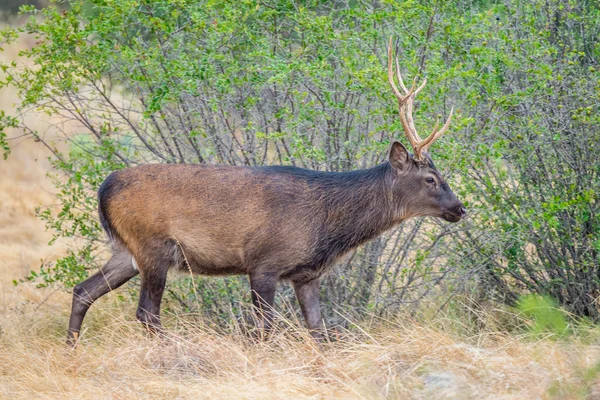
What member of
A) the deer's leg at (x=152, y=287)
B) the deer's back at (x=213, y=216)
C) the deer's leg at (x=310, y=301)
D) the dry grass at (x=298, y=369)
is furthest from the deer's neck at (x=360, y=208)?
the deer's leg at (x=152, y=287)

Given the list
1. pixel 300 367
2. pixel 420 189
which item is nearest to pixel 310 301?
pixel 420 189

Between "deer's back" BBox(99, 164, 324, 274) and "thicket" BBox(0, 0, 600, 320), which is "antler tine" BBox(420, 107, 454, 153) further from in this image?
"deer's back" BBox(99, 164, 324, 274)

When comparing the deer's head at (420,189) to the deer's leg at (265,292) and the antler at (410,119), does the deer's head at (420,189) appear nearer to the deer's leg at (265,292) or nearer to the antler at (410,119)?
the antler at (410,119)

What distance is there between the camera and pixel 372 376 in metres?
5.38

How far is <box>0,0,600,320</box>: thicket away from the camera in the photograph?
746 cm

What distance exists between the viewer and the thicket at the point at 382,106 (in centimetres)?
746

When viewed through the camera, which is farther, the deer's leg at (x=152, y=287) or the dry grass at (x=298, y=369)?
the deer's leg at (x=152, y=287)

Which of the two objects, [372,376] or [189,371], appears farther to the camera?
[189,371]

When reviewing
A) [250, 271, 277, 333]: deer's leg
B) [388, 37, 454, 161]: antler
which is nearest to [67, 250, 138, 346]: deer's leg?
[250, 271, 277, 333]: deer's leg

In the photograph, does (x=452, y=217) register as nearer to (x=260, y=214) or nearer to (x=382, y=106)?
(x=382, y=106)

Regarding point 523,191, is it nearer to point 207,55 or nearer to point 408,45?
point 408,45

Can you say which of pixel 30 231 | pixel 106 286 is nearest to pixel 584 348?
pixel 106 286

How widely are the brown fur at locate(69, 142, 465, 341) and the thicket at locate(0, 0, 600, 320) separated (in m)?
0.37

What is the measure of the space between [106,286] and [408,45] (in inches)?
126
